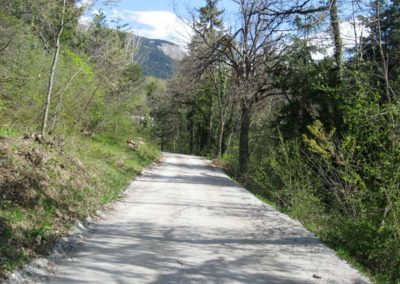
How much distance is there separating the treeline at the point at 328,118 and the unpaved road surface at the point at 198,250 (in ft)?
2.96

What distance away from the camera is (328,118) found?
17422 millimetres

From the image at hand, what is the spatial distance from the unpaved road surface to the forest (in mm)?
637

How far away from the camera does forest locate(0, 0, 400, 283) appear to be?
824 cm

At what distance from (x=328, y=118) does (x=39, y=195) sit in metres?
11.7

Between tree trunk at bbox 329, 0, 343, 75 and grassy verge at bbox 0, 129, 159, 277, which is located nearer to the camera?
grassy verge at bbox 0, 129, 159, 277

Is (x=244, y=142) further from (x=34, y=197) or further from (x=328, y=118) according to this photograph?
(x=34, y=197)

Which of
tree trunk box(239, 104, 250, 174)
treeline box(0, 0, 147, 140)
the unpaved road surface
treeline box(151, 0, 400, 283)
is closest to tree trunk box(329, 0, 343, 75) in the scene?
treeline box(151, 0, 400, 283)

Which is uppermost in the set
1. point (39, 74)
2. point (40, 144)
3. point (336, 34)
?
point (336, 34)

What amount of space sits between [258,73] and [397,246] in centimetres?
1664

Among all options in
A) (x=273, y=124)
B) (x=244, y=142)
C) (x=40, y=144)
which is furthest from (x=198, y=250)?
(x=244, y=142)

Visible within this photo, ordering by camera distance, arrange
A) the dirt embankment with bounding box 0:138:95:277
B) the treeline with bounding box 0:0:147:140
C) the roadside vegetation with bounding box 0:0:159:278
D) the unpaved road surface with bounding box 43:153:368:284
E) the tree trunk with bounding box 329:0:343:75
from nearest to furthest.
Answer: the unpaved road surface with bounding box 43:153:368:284 → the dirt embankment with bounding box 0:138:95:277 → the roadside vegetation with bounding box 0:0:159:278 → the tree trunk with bounding box 329:0:343:75 → the treeline with bounding box 0:0:147:140

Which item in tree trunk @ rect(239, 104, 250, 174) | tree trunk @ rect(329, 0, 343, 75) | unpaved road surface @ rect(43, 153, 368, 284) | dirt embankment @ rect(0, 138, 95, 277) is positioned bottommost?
unpaved road surface @ rect(43, 153, 368, 284)

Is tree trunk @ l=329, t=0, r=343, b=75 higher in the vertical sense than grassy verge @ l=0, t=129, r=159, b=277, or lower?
higher

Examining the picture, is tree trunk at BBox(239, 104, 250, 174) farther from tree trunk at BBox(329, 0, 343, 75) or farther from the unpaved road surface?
the unpaved road surface
